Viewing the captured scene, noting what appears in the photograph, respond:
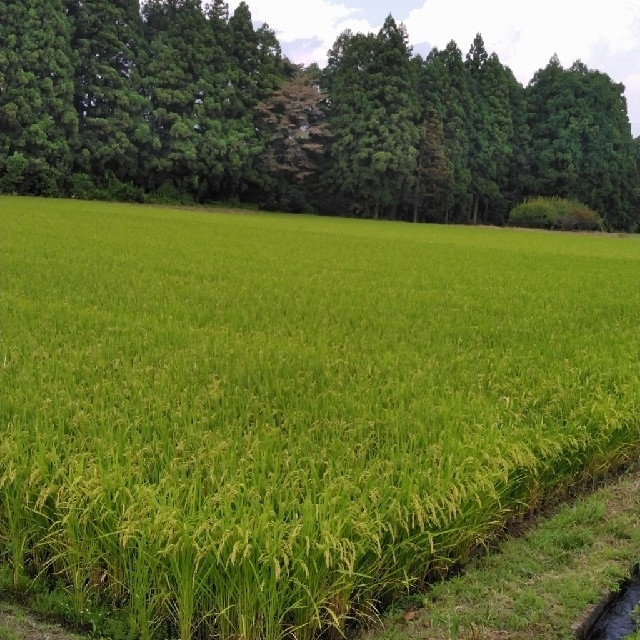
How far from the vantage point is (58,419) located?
321cm

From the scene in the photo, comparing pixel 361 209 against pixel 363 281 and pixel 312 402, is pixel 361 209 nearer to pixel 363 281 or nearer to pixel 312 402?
pixel 363 281

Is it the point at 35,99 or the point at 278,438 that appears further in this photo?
the point at 35,99

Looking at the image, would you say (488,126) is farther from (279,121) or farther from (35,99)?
(35,99)

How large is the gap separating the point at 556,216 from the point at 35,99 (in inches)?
997

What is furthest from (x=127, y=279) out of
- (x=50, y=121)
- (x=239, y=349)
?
(x=50, y=121)

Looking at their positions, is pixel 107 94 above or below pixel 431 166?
above

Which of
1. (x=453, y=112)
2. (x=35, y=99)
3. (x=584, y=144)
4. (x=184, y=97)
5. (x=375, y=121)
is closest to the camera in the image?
(x=35, y=99)

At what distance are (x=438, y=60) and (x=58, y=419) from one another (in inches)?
1479

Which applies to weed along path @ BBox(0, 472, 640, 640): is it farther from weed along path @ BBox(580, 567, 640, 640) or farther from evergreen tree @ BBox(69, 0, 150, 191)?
evergreen tree @ BBox(69, 0, 150, 191)

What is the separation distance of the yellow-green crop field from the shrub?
92.9 feet

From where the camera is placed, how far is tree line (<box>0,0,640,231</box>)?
91.8ft

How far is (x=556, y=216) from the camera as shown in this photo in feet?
110

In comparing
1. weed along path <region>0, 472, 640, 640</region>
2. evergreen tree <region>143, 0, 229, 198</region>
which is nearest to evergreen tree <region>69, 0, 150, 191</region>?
evergreen tree <region>143, 0, 229, 198</region>

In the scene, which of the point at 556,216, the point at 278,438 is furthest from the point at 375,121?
the point at 278,438
